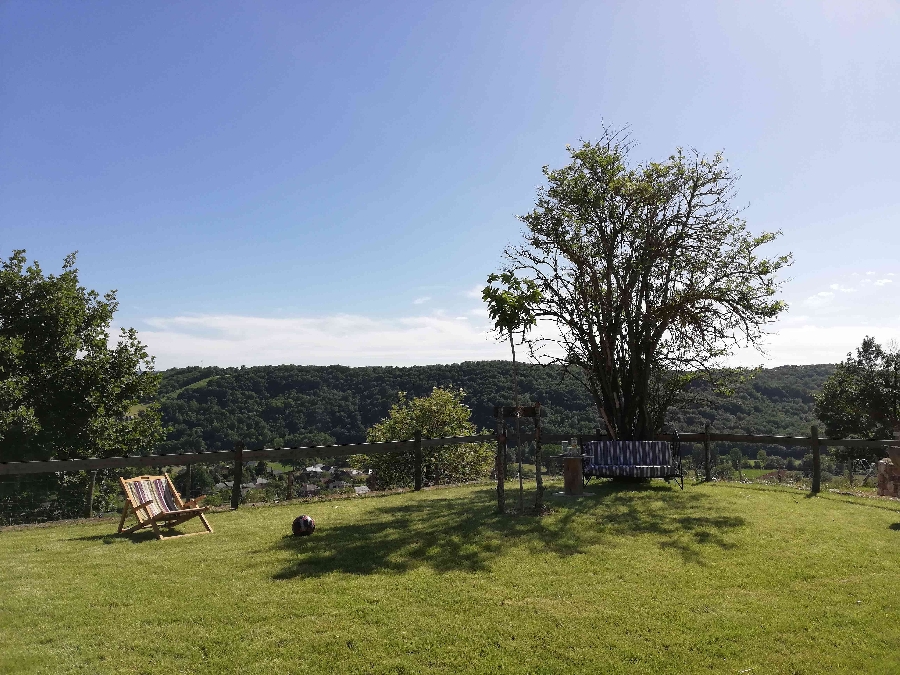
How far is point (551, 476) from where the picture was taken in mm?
14344

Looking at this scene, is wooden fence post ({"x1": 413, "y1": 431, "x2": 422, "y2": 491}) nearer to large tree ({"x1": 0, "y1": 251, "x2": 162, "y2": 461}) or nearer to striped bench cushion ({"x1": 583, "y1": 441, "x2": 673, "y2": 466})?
striped bench cushion ({"x1": 583, "y1": 441, "x2": 673, "y2": 466})

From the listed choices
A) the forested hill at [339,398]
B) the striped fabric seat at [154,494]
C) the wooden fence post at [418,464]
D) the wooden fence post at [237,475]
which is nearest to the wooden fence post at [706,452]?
the wooden fence post at [418,464]

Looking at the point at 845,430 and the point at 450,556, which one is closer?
the point at 450,556

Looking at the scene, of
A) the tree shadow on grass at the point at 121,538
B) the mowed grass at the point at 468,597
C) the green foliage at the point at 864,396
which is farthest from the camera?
the green foliage at the point at 864,396

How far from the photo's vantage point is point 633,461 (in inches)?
443

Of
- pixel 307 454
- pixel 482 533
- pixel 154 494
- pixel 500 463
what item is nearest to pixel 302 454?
pixel 307 454

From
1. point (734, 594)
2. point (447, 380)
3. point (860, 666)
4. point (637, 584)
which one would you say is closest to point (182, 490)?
point (637, 584)

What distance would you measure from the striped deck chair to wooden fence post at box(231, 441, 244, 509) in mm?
1813

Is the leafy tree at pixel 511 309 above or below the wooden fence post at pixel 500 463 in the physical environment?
above

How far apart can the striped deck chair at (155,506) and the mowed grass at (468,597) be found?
0.93 feet

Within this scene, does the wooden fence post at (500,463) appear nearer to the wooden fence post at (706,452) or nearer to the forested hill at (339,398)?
the wooden fence post at (706,452)

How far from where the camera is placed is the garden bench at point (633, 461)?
11.1 metres

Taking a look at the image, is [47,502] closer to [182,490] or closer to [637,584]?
[182,490]

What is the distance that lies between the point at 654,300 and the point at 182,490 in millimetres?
10851
